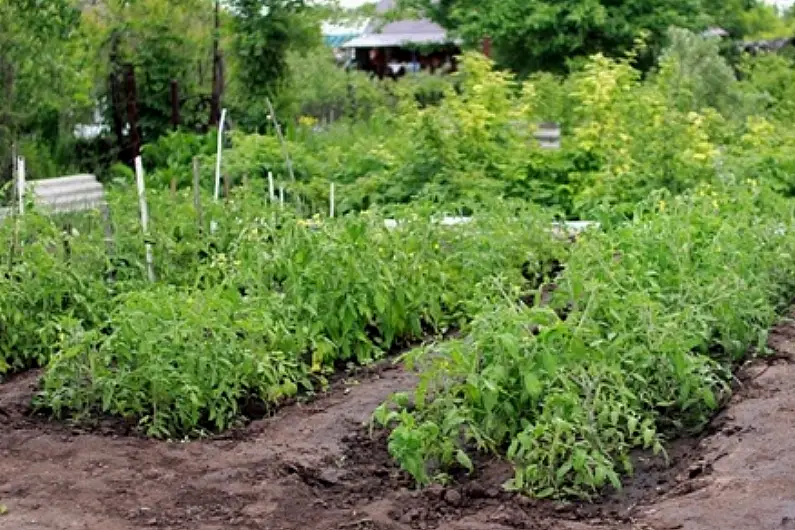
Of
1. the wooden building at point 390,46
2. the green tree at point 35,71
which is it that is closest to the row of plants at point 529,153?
the green tree at point 35,71

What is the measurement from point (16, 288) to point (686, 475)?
3681 millimetres

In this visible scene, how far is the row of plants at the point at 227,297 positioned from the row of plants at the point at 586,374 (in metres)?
0.57

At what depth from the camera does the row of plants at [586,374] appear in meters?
4.92

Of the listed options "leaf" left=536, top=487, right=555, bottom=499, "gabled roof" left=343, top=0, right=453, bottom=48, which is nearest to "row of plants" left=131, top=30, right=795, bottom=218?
"leaf" left=536, top=487, right=555, bottom=499

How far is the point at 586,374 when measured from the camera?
16.8 ft

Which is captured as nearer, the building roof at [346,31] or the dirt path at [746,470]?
the dirt path at [746,470]

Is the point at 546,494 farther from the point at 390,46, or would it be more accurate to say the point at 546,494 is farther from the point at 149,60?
the point at 390,46

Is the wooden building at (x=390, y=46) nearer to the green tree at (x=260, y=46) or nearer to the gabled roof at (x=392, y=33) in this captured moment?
the gabled roof at (x=392, y=33)

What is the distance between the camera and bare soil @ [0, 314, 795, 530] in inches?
179

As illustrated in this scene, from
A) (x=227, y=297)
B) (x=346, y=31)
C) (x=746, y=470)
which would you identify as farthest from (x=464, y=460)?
(x=346, y=31)

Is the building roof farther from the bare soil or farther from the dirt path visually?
the dirt path

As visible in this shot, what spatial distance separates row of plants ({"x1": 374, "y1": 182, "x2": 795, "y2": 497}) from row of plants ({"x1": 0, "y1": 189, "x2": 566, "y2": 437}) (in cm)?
57

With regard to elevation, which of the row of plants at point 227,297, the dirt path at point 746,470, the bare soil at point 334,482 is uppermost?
the row of plants at point 227,297

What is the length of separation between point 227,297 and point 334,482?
1.62 m
